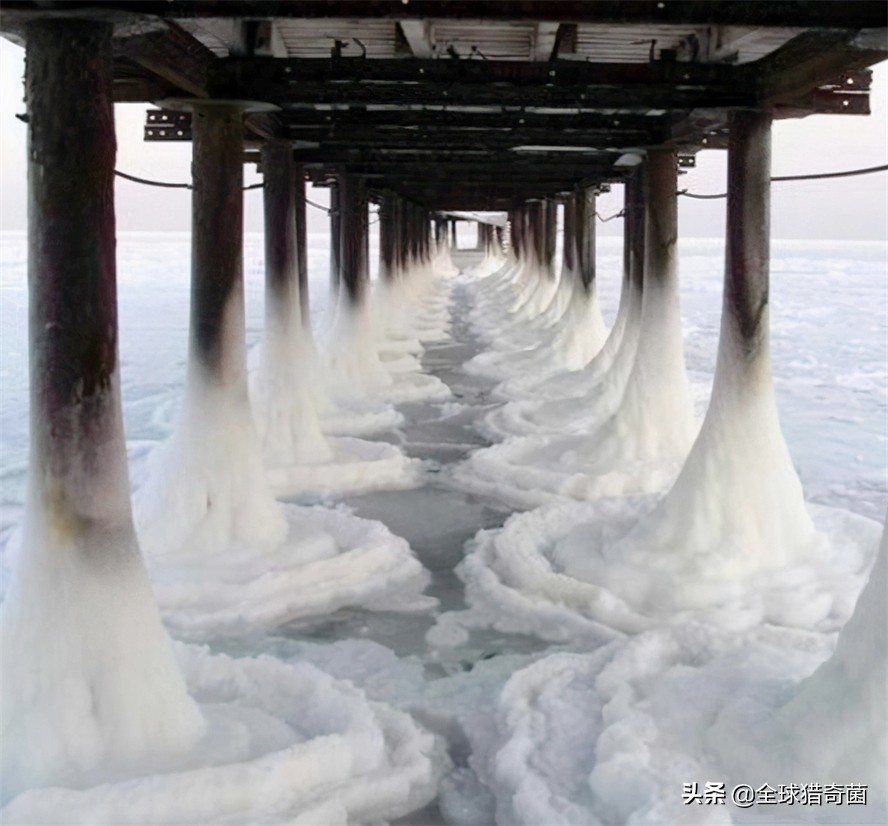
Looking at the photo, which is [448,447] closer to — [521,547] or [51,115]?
[521,547]

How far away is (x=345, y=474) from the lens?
29.2 ft

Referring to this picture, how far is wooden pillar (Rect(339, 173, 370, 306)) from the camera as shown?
13938mm

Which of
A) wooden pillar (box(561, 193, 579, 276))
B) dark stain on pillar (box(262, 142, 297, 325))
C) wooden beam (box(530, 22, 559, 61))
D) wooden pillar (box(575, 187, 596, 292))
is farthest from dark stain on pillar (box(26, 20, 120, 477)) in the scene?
wooden pillar (box(561, 193, 579, 276))

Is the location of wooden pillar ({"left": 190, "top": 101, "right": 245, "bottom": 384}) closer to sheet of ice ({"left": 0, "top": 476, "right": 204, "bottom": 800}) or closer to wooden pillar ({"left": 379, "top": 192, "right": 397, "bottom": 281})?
sheet of ice ({"left": 0, "top": 476, "right": 204, "bottom": 800})

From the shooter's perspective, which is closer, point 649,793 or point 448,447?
point 649,793

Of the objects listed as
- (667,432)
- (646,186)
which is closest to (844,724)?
(667,432)

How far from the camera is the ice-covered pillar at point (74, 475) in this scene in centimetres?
405

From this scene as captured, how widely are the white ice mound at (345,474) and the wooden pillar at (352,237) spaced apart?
485 centimetres

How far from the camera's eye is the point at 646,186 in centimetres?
957

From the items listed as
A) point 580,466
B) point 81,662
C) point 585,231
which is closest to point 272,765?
point 81,662

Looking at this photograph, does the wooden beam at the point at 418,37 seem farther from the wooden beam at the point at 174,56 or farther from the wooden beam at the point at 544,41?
the wooden beam at the point at 174,56

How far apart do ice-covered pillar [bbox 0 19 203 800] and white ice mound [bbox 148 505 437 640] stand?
4.81 feet

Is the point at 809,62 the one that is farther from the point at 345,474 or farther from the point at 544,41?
the point at 345,474

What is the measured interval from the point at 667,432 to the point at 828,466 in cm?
249
